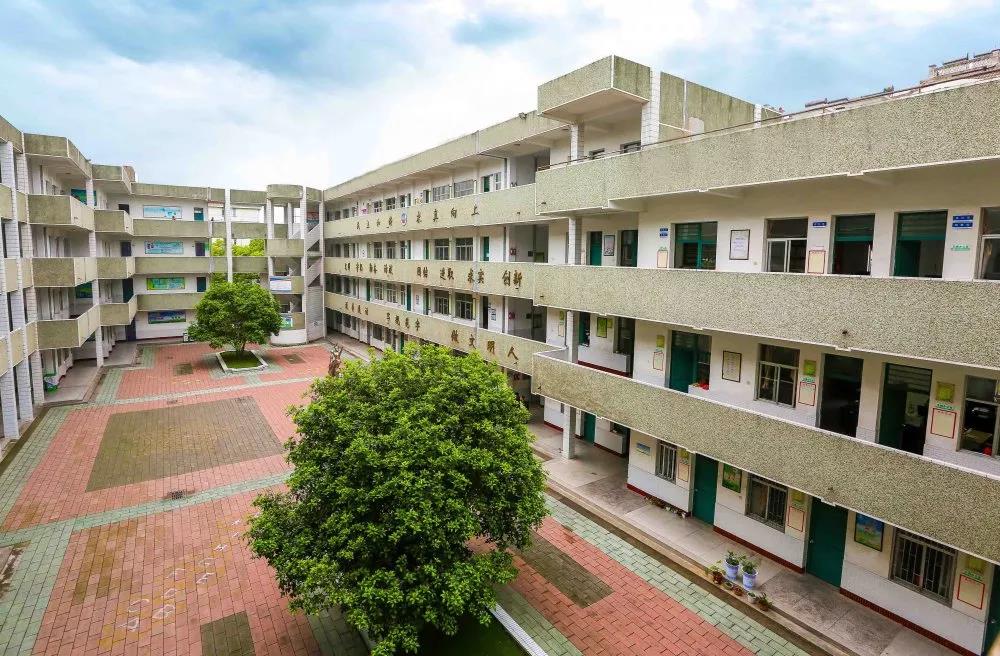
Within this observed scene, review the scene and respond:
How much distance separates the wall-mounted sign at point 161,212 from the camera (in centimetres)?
3781

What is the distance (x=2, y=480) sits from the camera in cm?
1605

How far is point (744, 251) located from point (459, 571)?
9.02 m

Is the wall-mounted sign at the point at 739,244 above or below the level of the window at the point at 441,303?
above

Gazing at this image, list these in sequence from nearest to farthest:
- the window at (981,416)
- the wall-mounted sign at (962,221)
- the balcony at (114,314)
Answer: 1. the wall-mounted sign at (962,221)
2. the window at (981,416)
3. the balcony at (114,314)

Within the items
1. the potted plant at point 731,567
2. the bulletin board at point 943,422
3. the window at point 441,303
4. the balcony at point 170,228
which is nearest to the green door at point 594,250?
the potted plant at point 731,567

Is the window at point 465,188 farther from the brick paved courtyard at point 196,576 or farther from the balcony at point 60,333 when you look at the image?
the balcony at point 60,333

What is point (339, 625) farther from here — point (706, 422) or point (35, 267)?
point (35, 267)

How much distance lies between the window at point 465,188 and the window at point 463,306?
4634 millimetres

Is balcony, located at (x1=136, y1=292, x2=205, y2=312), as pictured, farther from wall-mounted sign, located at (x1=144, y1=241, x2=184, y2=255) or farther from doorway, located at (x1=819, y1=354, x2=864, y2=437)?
doorway, located at (x1=819, y1=354, x2=864, y2=437)

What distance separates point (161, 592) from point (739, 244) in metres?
14.3

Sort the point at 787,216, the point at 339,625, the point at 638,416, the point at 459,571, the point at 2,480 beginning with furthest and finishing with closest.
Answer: the point at 2,480 → the point at 638,416 → the point at 787,216 → the point at 339,625 → the point at 459,571

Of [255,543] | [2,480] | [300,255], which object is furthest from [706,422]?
[300,255]

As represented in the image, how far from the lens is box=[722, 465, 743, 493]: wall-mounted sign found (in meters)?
12.9

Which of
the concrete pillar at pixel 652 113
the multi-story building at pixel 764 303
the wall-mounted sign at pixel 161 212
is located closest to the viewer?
the multi-story building at pixel 764 303
